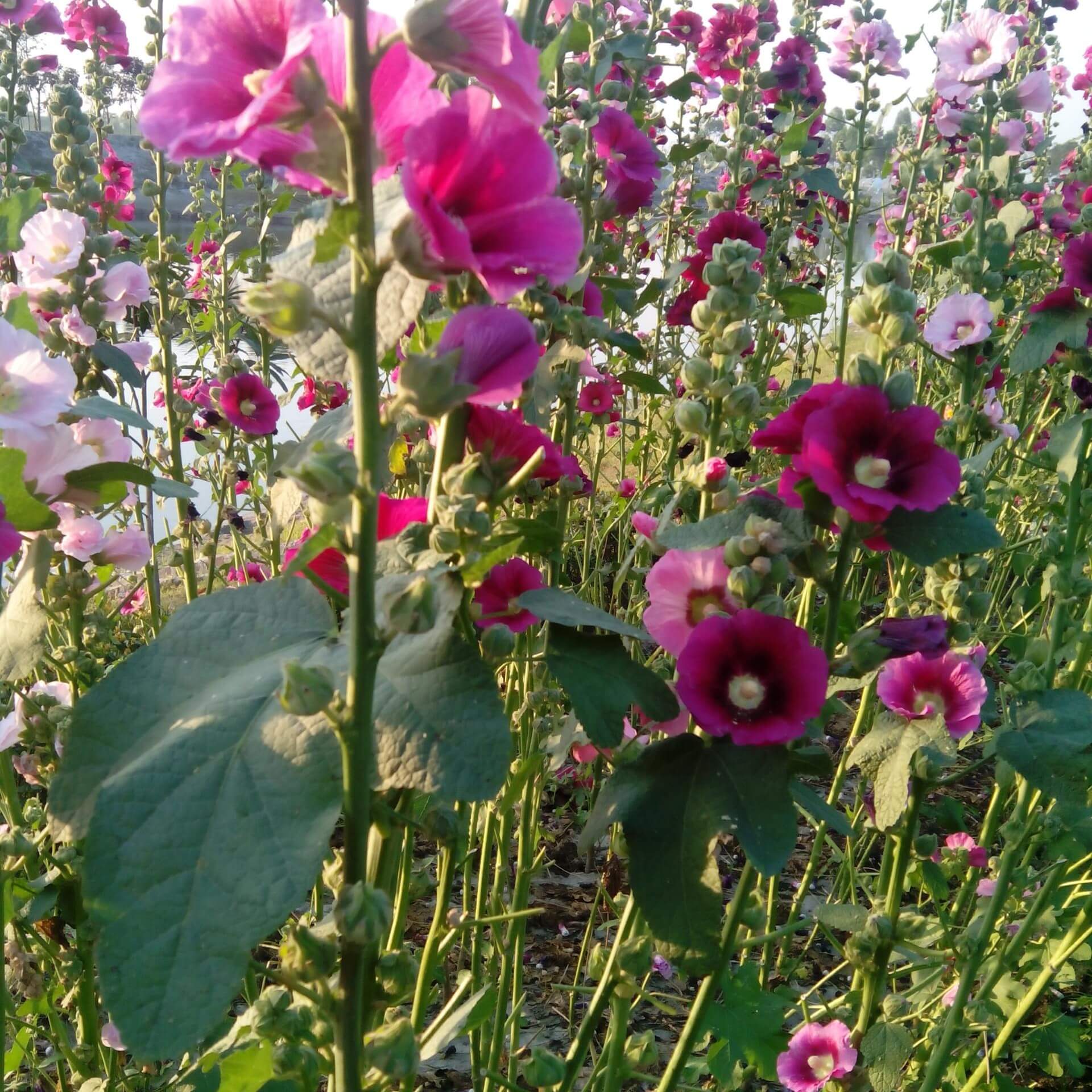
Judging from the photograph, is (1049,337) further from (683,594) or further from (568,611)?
(568,611)

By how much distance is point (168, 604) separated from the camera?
11.1ft

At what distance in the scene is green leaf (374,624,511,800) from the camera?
593 millimetres

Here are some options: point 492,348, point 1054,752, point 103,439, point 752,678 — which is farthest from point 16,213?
point 1054,752

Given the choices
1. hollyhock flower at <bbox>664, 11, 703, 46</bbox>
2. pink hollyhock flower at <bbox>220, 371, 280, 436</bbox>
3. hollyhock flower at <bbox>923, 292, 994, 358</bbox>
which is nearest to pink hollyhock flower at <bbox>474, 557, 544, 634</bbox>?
hollyhock flower at <bbox>923, 292, 994, 358</bbox>

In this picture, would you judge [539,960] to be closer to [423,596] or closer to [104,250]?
[104,250]

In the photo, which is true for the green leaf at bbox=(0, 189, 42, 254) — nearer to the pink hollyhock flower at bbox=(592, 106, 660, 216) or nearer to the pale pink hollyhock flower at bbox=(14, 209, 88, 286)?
the pale pink hollyhock flower at bbox=(14, 209, 88, 286)

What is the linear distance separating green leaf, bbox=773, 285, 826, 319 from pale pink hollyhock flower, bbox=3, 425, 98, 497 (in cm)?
138

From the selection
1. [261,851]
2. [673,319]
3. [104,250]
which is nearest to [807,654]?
[261,851]

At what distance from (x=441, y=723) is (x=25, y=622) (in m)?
0.40

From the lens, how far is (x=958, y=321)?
5.79 feet

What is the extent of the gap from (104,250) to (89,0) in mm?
1805

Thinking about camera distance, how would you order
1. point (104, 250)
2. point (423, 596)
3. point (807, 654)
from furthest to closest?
point (104, 250)
point (807, 654)
point (423, 596)

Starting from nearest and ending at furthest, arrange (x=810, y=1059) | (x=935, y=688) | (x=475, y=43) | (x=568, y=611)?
(x=475, y=43)
(x=568, y=611)
(x=935, y=688)
(x=810, y=1059)

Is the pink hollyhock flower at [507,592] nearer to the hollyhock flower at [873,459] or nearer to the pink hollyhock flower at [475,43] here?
the hollyhock flower at [873,459]
